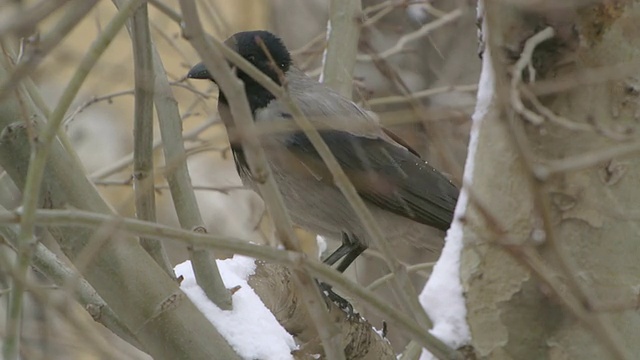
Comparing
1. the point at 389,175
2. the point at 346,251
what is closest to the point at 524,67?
the point at 389,175

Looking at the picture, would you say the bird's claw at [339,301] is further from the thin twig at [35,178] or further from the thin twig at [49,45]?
the thin twig at [49,45]

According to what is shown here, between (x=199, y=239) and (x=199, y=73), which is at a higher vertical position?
(x=199, y=73)

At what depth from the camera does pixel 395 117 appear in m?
2.24

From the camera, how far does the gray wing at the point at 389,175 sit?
3934mm

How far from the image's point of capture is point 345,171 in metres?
3.91

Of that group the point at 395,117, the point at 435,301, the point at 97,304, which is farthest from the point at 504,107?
the point at 97,304

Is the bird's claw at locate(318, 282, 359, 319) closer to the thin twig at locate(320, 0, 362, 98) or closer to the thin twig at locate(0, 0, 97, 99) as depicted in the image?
the thin twig at locate(320, 0, 362, 98)

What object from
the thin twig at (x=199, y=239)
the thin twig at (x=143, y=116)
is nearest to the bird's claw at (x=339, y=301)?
the thin twig at (x=143, y=116)

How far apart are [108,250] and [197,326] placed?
0.27 meters

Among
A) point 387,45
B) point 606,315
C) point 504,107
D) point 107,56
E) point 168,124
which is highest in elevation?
point 387,45

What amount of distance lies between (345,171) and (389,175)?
27cm

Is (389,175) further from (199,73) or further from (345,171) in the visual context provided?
(199,73)

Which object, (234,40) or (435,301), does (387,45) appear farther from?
(435,301)

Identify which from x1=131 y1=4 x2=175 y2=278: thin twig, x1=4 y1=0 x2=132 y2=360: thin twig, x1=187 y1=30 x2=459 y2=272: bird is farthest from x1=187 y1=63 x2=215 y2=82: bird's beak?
x1=4 y1=0 x2=132 y2=360: thin twig
